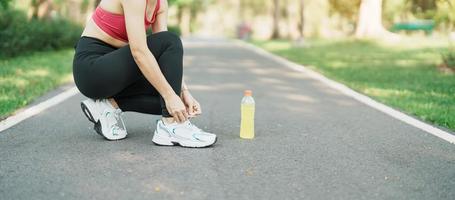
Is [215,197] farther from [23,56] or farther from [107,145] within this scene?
[23,56]

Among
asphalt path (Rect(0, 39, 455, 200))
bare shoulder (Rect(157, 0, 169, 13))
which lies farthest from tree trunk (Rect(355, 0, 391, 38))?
bare shoulder (Rect(157, 0, 169, 13))

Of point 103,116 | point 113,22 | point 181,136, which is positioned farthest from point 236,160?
point 113,22

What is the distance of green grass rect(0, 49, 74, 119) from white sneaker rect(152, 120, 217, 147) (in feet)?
6.99

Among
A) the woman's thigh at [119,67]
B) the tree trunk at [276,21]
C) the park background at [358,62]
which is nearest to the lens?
the woman's thigh at [119,67]

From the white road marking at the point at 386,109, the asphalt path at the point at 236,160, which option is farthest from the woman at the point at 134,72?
the white road marking at the point at 386,109

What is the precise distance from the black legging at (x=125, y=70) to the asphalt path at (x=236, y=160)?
366mm

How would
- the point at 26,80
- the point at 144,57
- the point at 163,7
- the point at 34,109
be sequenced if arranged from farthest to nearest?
1. the point at 26,80
2. the point at 34,109
3. the point at 163,7
4. the point at 144,57

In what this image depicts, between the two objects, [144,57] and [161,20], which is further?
[161,20]

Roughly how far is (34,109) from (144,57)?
2.70 meters

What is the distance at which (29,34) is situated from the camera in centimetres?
1750

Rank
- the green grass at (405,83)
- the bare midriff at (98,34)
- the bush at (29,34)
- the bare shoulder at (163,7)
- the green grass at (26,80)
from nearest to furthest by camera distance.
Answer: the bare midriff at (98,34) < the bare shoulder at (163,7) < the green grass at (26,80) < the green grass at (405,83) < the bush at (29,34)

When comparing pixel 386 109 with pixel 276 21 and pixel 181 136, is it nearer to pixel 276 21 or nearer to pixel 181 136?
pixel 181 136

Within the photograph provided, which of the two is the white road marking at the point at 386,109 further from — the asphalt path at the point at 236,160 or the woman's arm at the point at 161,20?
→ the woman's arm at the point at 161,20

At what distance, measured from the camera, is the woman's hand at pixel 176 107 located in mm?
4723
